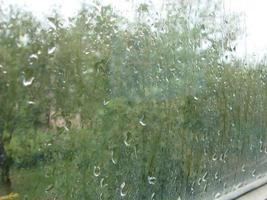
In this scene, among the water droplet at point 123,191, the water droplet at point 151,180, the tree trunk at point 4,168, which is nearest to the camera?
the tree trunk at point 4,168

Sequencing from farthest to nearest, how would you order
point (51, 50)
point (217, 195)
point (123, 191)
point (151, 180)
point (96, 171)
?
point (217, 195) → point (151, 180) → point (123, 191) → point (96, 171) → point (51, 50)

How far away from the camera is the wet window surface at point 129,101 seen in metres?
1.84

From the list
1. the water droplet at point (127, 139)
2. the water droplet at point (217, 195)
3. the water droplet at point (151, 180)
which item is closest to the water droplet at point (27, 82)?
the water droplet at point (127, 139)

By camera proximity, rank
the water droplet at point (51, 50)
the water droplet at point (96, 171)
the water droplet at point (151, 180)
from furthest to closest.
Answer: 1. the water droplet at point (151, 180)
2. the water droplet at point (96, 171)
3. the water droplet at point (51, 50)

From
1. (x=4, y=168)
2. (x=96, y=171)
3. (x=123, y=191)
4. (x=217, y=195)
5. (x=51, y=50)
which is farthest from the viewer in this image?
(x=217, y=195)

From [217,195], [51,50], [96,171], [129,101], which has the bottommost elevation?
[217,195]

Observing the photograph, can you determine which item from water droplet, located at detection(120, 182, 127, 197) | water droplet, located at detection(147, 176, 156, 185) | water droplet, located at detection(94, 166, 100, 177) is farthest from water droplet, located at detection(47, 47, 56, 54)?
water droplet, located at detection(147, 176, 156, 185)

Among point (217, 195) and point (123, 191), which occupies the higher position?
point (123, 191)

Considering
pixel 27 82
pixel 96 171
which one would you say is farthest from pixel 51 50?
pixel 96 171

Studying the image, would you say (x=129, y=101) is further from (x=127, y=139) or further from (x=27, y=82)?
(x=27, y=82)

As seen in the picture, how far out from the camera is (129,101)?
100 inches

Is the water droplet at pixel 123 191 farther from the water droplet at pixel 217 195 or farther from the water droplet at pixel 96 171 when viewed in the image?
the water droplet at pixel 217 195

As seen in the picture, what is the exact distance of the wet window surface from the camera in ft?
6.04

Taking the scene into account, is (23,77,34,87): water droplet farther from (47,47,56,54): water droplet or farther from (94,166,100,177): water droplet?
(94,166,100,177): water droplet
